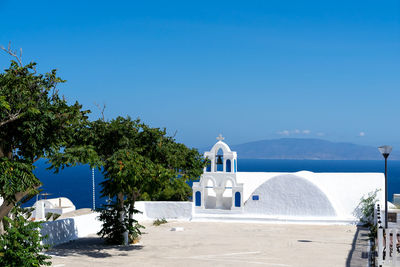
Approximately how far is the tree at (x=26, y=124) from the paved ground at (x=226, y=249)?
3.90 meters

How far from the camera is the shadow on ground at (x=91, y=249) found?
17.1 meters

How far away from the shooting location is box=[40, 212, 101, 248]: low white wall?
60.7ft

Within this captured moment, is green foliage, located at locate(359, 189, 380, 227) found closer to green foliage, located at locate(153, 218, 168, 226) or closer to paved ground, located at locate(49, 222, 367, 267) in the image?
paved ground, located at locate(49, 222, 367, 267)

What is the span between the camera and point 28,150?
1283cm

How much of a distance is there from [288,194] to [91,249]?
13453 millimetres

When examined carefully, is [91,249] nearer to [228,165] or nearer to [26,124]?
[26,124]

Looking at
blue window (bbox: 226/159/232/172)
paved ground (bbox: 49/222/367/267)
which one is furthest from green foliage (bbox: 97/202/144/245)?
blue window (bbox: 226/159/232/172)

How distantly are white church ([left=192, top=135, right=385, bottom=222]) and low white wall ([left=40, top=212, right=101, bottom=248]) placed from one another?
808cm

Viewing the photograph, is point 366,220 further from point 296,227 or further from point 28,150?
point 28,150

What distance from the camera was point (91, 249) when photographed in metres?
18.1

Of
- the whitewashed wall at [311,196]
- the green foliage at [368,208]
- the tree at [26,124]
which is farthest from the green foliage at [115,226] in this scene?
the green foliage at [368,208]

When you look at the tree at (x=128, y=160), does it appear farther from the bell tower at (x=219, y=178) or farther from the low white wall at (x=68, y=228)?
the bell tower at (x=219, y=178)

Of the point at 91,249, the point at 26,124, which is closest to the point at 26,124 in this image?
the point at 26,124

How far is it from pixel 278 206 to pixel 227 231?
17.6 feet
